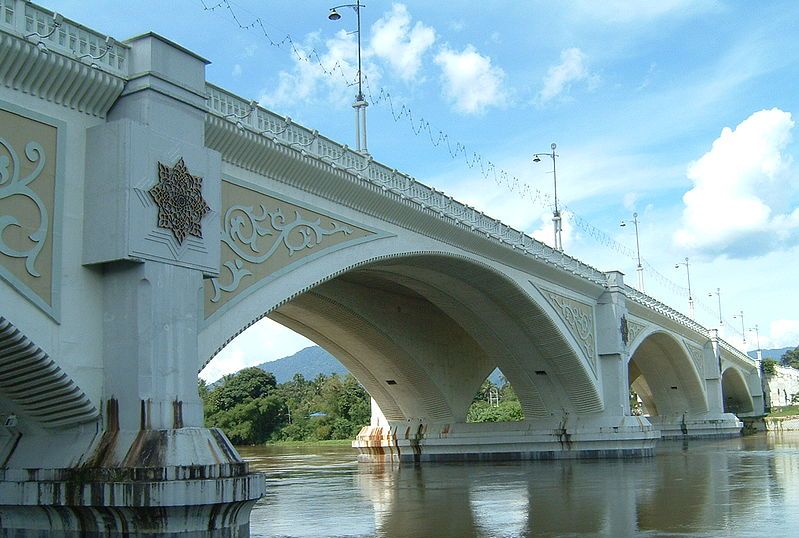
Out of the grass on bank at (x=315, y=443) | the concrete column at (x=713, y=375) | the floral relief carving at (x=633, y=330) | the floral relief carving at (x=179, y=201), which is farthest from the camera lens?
the grass on bank at (x=315, y=443)

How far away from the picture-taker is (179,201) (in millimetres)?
12445

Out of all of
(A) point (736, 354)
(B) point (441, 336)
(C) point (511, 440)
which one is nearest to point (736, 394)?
(A) point (736, 354)

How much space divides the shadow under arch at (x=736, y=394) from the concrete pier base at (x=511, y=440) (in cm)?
4983

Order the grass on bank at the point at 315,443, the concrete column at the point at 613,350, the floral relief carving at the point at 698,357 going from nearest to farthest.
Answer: the concrete column at the point at 613,350 → the floral relief carving at the point at 698,357 → the grass on bank at the point at 315,443

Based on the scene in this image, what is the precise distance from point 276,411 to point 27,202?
214 ft

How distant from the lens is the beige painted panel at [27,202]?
10.8 meters

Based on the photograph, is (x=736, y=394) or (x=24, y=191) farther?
(x=736, y=394)

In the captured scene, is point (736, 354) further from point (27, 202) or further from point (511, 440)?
point (27, 202)

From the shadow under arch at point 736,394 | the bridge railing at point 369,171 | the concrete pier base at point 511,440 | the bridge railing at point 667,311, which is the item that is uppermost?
the bridge railing at point 369,171

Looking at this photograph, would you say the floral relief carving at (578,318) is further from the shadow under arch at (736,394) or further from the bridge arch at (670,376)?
the shadow under arch at (736,394)

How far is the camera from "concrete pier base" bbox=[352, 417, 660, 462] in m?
34.0

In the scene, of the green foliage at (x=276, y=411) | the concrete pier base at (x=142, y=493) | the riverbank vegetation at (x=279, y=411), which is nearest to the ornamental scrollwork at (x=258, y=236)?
the concrete pier base at (x=142, y=493)

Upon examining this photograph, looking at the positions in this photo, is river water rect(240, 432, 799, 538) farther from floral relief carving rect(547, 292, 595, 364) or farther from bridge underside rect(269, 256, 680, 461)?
floral relief carving rect(547, 292, 595, 364)

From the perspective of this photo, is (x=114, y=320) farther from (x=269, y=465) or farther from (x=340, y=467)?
(x=269, y=465)
